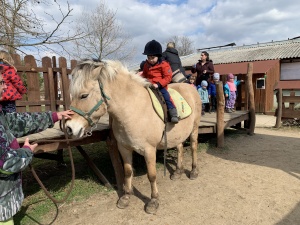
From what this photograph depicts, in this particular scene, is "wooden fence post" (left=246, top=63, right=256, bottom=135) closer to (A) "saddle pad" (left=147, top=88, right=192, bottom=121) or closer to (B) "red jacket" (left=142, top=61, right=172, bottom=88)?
(A) "saddle pad" (left=147, top=88, right=192, bottom=121)

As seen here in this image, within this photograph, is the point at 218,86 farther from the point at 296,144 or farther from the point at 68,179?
the point at 68,179

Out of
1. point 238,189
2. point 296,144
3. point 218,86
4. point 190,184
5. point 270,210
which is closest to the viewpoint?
point 270,210

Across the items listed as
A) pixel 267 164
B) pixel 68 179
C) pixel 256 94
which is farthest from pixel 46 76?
pixel 256 94

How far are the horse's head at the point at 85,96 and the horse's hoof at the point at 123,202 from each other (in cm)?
142

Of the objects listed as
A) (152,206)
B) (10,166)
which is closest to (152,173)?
(152,206)

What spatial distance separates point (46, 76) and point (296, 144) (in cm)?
666

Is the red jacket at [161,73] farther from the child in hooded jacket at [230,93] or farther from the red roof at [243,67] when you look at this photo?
the red roof at [243,67]

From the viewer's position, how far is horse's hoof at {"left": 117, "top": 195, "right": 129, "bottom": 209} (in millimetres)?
3412

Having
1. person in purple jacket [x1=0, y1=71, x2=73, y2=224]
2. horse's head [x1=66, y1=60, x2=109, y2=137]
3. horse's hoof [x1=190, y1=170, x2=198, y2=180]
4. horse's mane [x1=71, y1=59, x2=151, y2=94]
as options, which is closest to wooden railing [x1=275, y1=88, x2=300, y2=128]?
horse's hoof [x1=190, y1=170, x2=198, y2=180]

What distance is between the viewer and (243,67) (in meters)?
19.3

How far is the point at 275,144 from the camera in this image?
6477 millimetres

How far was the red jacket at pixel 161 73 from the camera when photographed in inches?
137

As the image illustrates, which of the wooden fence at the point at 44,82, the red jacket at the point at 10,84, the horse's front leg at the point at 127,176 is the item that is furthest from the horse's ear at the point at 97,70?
the wooden fence at the point at 44,82

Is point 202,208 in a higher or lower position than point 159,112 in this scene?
lower
